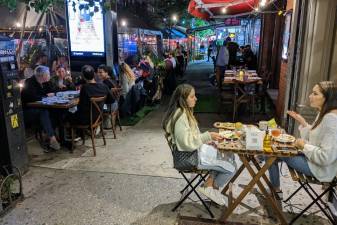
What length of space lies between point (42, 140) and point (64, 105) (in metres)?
1.16

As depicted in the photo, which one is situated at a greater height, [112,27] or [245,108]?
[112,27]

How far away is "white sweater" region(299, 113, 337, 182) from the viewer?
267 cm

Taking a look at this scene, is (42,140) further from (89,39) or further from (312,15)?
(312,15)

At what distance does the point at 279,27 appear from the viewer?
10.1 metres

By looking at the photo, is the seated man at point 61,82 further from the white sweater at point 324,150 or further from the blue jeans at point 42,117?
the white sweater at point 324,150

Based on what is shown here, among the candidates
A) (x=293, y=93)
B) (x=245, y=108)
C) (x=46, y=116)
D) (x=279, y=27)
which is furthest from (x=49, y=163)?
(x=279, y=27)

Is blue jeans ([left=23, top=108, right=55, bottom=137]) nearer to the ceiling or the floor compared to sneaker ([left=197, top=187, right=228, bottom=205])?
nearer to the ceiling

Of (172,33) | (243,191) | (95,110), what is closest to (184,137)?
(243,191)

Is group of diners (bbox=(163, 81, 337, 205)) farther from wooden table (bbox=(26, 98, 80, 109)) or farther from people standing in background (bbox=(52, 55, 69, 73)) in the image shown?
people standing in background (bbox=(52, 55, 69, 73))

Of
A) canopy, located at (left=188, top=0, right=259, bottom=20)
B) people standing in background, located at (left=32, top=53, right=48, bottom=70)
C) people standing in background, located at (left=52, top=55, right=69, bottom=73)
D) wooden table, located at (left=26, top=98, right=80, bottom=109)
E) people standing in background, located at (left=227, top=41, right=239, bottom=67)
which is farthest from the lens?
people standing in background, located at (left=227, top=41, right=239, bottom=67)

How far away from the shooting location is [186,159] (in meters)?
3.07

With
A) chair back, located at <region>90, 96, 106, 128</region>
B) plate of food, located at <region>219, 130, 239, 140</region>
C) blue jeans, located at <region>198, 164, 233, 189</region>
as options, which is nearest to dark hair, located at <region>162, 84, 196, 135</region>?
plate of food, located at <region>219, 130, 239, 140</region>

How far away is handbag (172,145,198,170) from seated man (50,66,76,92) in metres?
3.82

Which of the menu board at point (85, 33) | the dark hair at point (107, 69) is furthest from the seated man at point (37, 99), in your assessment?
the menu board at point (85, 33)
